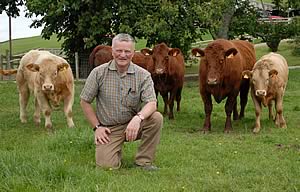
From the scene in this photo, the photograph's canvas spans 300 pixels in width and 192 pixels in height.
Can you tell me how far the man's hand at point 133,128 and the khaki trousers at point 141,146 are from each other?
14.3 inches

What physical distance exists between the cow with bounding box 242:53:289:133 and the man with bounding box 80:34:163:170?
4.09 m

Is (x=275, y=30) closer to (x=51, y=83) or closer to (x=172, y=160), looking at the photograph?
(x=51, y=83)

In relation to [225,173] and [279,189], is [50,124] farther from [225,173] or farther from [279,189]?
[279,189]

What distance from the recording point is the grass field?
20.4 feet

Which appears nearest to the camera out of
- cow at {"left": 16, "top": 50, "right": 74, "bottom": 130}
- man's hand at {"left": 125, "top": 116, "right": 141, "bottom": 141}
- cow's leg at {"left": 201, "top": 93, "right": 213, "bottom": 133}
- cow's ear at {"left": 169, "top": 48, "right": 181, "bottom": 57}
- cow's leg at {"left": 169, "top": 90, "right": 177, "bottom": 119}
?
man's hand at {"left": 125, "top": 116, "right": 141, "bottom": 141}

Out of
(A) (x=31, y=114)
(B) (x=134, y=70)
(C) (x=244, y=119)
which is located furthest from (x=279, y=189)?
(A) (x=31, y=114)

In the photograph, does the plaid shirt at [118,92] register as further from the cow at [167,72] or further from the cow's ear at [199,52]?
the cow at [167,72]

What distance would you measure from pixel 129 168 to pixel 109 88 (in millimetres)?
1051

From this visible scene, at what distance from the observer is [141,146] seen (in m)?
7.61

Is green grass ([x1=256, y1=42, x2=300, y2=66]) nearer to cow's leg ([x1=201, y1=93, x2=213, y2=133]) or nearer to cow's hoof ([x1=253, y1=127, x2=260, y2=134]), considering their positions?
cow's leg ([x1=201, y1=93, x2=213, y2=133])

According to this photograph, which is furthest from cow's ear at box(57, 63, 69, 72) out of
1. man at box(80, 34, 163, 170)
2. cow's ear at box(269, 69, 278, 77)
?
cow's ear at box(269, 69, 278, 77)

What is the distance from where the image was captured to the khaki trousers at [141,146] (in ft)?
24.3

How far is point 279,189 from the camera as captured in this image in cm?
635

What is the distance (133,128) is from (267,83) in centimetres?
493
